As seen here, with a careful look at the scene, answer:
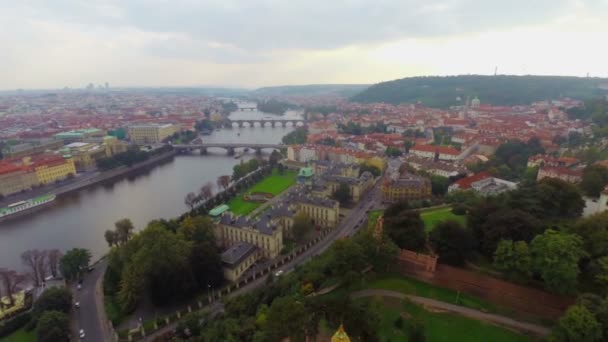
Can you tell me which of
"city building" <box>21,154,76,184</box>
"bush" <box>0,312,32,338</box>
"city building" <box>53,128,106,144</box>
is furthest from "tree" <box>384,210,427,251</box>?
"city building" <box>53,128,106,144</box>

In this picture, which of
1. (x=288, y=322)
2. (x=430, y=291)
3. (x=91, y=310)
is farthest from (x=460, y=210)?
(x=91, y=310)

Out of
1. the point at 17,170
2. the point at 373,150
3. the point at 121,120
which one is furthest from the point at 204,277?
the point at 121,120

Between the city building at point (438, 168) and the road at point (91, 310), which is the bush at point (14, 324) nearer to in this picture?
the road at point (91, 310)

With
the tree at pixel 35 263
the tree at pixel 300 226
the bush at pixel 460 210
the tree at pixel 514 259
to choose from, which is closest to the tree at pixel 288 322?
the tree at pixel 514 259

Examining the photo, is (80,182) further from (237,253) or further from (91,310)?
(237,253)

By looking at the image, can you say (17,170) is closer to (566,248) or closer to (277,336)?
(277,336)
